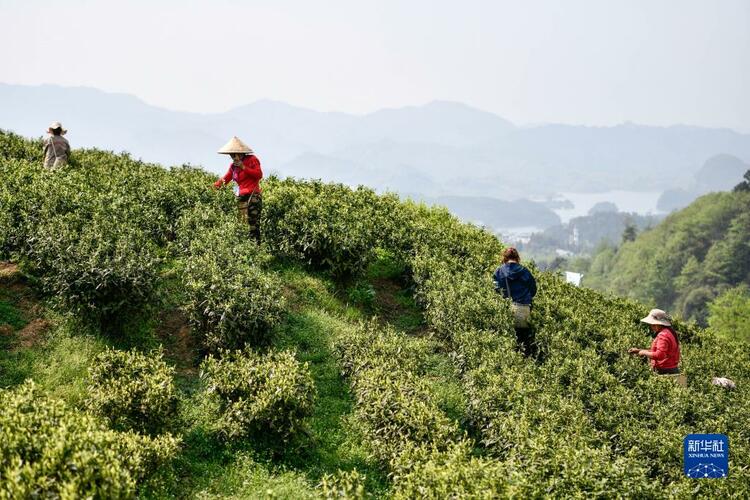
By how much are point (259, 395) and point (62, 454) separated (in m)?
2.65

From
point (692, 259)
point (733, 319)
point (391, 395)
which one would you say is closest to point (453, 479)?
point (391, 395)

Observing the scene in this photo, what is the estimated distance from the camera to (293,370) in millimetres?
7855

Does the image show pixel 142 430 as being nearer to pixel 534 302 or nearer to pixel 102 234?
pixel 102 234

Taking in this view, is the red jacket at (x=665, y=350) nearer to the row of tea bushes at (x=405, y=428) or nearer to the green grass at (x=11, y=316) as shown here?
the row of tea bushes at (x=405, y=428)

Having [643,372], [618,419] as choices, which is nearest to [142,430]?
[618,419]

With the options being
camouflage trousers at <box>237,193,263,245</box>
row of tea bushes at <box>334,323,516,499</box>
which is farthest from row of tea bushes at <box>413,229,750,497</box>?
camouflage trousers at <box>237,193,263,245</box>

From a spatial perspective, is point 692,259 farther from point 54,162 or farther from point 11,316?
point 11,316

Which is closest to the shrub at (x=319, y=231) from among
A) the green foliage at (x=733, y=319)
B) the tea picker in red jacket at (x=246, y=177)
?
the tea picker in red jacket at (x=246, y=177)

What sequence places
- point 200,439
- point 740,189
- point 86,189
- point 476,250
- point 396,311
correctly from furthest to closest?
point 740,189, point 476,250, point 396,311, point 86,189, point 200,439

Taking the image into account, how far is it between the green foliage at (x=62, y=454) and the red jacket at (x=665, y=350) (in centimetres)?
850

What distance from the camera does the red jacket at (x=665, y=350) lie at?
10773mm

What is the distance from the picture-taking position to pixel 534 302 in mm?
13336

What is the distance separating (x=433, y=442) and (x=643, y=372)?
219 inches

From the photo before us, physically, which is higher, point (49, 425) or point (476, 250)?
point (476, 250)
